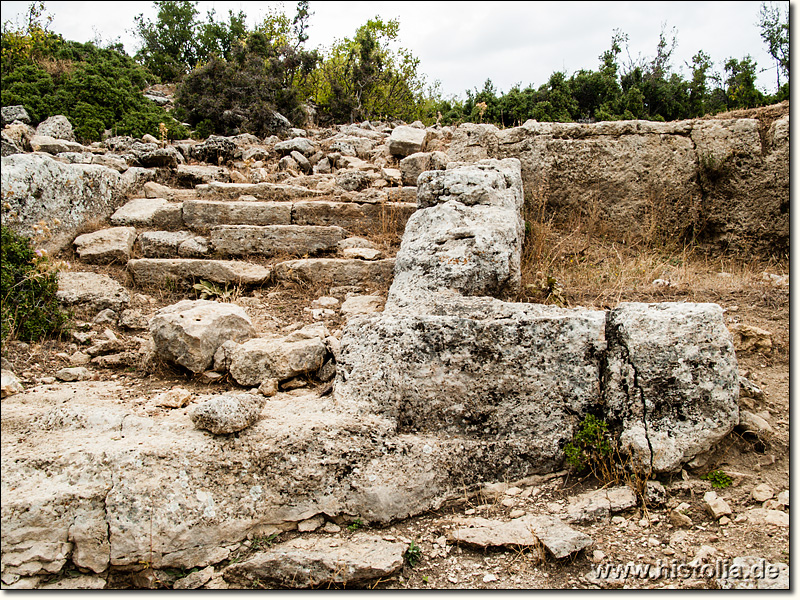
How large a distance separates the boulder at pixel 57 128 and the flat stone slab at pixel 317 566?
774cm

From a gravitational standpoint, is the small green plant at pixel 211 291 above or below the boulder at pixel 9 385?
above

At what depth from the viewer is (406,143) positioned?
303 inches

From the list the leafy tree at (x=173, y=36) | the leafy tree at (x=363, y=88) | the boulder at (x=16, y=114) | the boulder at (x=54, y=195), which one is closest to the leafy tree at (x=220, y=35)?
the leafy tree at (x=173, y=36)

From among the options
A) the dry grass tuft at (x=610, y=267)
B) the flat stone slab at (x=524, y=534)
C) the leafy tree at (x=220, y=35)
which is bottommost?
the flat stone slab at (x=524, y=534)

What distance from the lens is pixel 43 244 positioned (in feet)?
16.6

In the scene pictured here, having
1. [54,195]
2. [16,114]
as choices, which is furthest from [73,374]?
[16,114]

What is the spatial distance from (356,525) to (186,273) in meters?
3.11

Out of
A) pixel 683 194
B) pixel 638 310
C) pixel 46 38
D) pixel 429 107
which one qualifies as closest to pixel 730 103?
pixel 683 194

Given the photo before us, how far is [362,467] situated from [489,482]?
726mm

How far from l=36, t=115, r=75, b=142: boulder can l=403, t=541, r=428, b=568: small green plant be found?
806 centimetres

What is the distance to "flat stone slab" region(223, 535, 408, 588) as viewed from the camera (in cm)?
251

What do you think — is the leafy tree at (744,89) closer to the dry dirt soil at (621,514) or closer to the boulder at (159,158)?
the dry dirt soil at (621,514)

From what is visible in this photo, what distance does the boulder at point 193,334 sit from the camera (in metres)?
3.45

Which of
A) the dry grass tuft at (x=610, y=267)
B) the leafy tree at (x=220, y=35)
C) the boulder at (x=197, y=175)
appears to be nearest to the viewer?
the dry grass tuft at (x=610, y=267)
